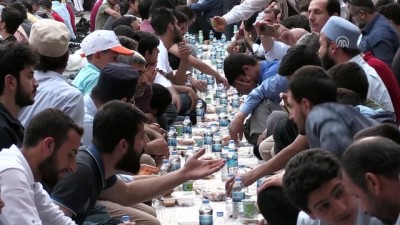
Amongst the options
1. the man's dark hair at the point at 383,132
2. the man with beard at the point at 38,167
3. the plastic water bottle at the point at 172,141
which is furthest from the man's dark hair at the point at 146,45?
the man's dark hair at the point at 383,132

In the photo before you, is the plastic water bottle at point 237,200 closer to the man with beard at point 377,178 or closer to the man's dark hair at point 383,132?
the man's dark hair at point 383,132

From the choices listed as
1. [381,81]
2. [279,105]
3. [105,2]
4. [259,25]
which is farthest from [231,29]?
[381,81]

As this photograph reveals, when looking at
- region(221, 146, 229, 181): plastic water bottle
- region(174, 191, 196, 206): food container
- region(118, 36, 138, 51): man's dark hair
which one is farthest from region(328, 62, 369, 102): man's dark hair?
region(118, 36, 138, 51): man's dark hair

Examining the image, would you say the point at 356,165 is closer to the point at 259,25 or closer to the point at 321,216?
the point at 321,216

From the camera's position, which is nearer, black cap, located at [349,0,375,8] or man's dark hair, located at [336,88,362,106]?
man's dark hair, located at [336,88,362,106]

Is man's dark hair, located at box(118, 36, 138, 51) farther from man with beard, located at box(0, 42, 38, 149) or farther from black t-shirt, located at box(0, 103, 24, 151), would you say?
black t-shirt, located at box(0, 103, 24, 151)

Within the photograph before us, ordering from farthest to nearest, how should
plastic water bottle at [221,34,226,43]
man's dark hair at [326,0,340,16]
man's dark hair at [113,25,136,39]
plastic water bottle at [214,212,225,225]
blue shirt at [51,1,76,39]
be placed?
blue shirt at [51,1,76,39]
plastic water bottle at [221,34,226,43]
man's dark hair at [326,0,340,16]
man's dark hair at [113,25,136,39]
plastic water bottle at [214,212,225,225]

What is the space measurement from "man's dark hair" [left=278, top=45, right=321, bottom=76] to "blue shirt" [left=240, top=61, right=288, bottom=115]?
0.68m

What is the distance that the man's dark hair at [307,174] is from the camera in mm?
4152

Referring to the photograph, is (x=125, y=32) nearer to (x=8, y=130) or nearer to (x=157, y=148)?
(x=157, y=148)

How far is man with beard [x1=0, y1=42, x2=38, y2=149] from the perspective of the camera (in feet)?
17.6

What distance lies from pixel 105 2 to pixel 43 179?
9560 mm

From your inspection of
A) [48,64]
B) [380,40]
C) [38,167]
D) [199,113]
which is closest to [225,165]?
[48,64]

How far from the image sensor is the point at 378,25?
913 cm
